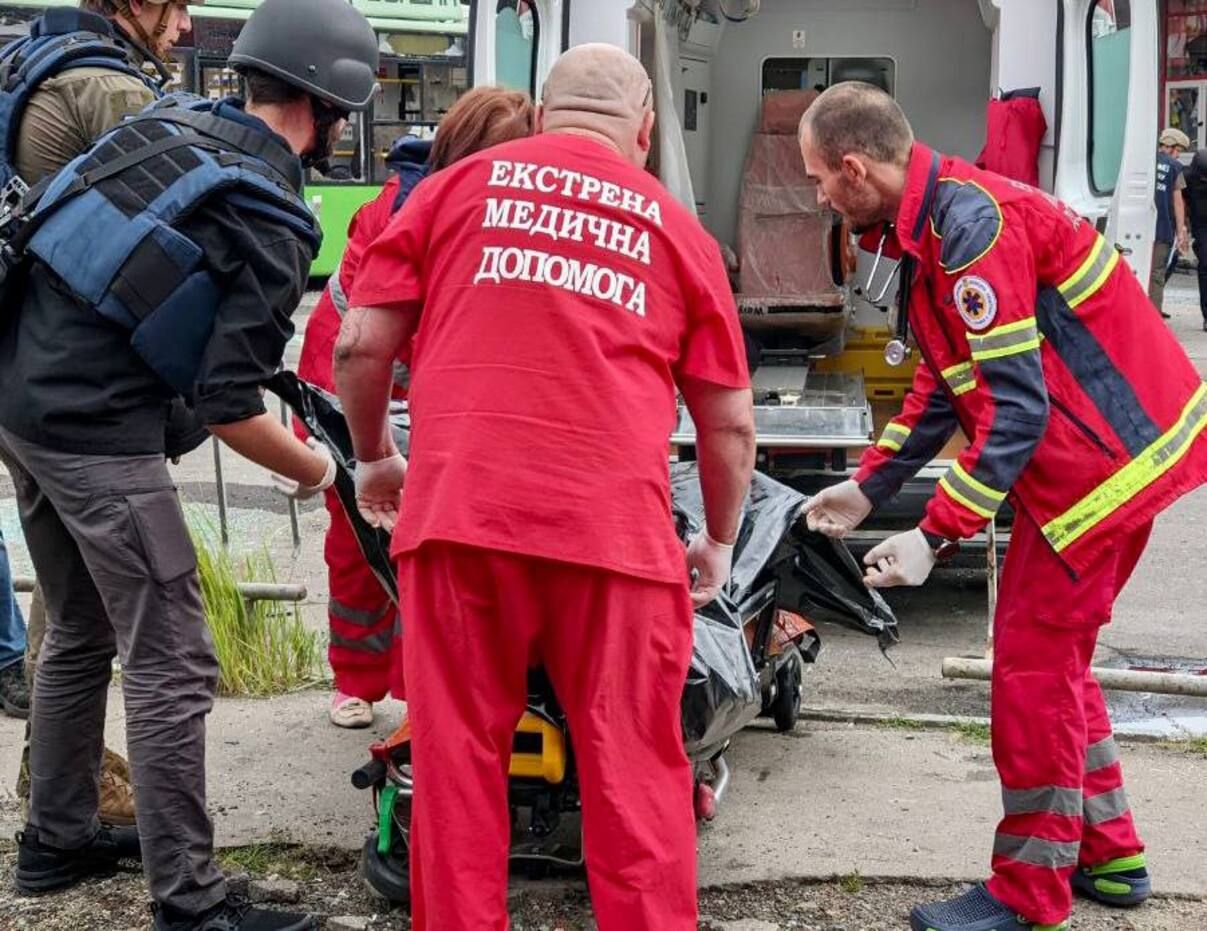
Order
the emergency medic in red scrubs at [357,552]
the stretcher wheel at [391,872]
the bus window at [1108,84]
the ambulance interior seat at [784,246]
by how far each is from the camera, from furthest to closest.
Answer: the ambulance interior seat at [784,246] < the bus window at [1108,84] < the emergency medic in red scrubs at [357,552] < the stretcher wheel at [391,872]

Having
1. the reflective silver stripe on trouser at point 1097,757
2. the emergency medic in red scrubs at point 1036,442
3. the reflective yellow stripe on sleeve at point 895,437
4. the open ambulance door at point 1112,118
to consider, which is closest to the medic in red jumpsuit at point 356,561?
the reflective yellow stripe on sleeve at point 895,437

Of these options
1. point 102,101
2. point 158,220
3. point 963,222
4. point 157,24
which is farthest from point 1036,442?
point 157,24

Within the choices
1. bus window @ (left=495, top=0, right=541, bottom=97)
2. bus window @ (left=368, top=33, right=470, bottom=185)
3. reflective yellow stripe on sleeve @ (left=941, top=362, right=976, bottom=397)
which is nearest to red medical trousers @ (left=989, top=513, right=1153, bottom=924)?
reflective yellow stripe on sleeve @ (left=941, top=362, right=976, bottom=397)

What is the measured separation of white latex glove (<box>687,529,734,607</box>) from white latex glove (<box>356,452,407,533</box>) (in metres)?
0.56

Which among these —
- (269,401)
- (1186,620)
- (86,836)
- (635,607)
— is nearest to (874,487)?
(635,607)

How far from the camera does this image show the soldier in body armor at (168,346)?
3158mm

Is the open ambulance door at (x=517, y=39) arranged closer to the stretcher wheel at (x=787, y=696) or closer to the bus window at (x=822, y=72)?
the bus window at (x=822, y=72)

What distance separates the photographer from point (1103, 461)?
340cm

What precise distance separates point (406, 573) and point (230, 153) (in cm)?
93

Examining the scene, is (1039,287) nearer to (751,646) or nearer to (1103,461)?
(1103,461)

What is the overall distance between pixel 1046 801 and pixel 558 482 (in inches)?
54.7

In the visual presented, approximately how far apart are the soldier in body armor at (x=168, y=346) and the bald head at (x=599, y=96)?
0.56 meters

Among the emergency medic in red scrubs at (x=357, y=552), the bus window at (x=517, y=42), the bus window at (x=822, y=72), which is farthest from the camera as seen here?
the bus window at (x=822, y=72)

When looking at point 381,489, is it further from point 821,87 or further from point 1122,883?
point 821,87
